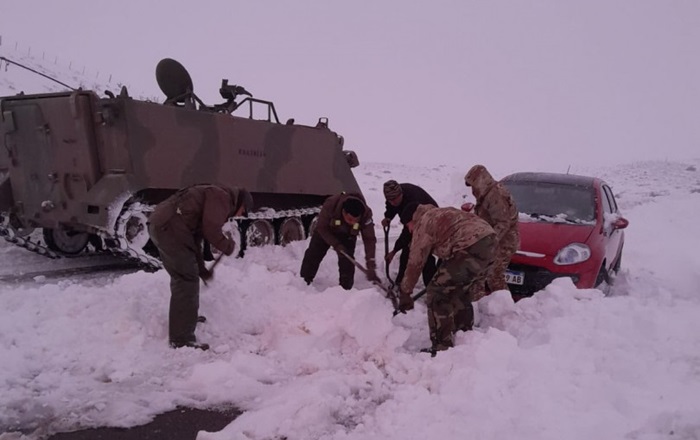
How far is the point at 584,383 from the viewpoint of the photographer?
3525mm

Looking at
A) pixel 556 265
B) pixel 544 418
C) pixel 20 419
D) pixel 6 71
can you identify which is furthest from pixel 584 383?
pixel 6 71

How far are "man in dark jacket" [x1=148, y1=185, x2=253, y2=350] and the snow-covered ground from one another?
0.78ft

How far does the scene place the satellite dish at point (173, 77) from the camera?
8633 millimetres

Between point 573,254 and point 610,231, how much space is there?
3.48 ft

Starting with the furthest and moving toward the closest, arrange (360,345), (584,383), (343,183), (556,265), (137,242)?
(343,183) → (137,242) → (556,265) → (360,345) → (584,383)

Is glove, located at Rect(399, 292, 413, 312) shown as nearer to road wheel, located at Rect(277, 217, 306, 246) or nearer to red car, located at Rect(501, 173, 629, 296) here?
red car, located at Rect(501, 173, 629, 296)

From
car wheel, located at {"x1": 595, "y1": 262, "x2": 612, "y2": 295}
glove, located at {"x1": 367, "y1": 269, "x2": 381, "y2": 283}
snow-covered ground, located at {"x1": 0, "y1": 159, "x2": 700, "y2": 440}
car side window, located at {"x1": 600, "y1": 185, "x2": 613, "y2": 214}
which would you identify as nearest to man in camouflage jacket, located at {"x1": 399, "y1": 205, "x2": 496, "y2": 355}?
snow-covered ground, located at {"x1": 0, "y1": 159, "x2": 700, "y2": 440}

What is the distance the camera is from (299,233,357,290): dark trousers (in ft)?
21.7

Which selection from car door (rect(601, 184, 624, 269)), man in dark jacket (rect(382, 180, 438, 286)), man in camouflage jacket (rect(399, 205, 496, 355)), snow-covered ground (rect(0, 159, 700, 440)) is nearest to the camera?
snow-covered ground (rect(0, 159, 700, 440))

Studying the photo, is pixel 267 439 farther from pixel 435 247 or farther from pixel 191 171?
pixel 191 171

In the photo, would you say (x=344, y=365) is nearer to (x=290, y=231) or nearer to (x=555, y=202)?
(x=555, y=202)

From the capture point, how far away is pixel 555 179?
Answer: 7660mm

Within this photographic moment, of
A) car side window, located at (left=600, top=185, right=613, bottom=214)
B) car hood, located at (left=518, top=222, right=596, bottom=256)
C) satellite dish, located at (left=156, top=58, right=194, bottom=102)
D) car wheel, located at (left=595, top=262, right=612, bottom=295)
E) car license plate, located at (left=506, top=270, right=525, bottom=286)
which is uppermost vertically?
satellite dish, located at (left=156, top=58, right=194, bottom=102)

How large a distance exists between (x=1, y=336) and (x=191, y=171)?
4066 millimetres
